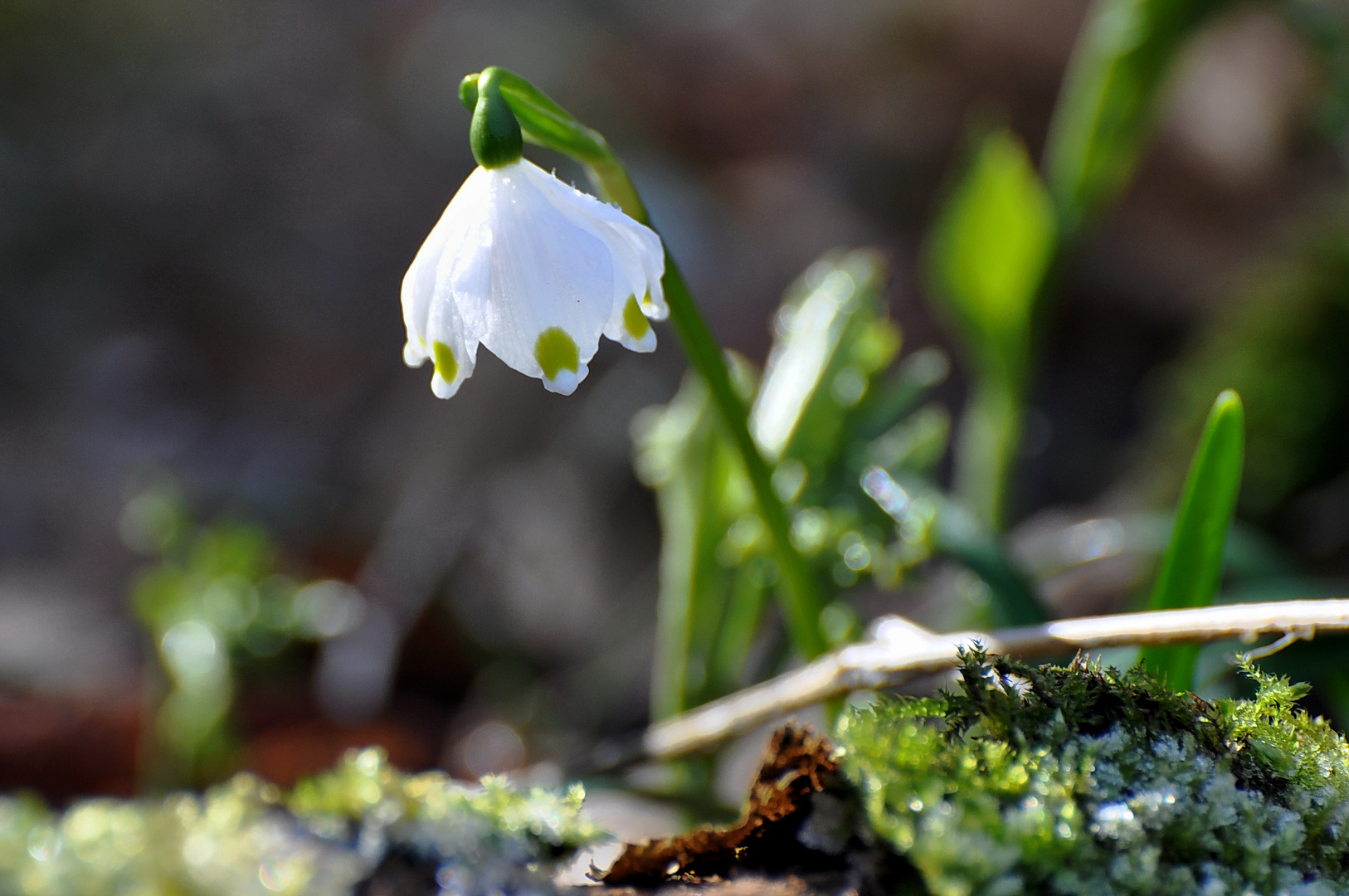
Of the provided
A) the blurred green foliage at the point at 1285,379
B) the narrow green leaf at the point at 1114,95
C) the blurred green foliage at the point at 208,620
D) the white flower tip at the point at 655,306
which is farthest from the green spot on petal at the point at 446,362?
the blurred green foliage at the point at 1285,379

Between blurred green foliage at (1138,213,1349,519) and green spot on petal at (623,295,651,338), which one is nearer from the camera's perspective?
green spot on petal at (623,295,651,338)

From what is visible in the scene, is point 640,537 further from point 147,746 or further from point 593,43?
point 593,43

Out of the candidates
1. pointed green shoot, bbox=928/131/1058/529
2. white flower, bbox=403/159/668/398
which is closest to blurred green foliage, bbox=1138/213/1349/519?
pointed green shoot, bbox=928/131/1058/529

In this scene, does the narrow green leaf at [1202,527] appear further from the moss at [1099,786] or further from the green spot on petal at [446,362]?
the green spot on petal at [446,362]

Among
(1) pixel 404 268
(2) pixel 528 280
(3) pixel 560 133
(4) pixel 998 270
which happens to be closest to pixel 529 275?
(2) pixel 528 280

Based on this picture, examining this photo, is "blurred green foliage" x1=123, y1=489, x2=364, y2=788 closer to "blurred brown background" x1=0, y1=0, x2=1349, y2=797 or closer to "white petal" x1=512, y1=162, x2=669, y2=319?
"blurred brown background" x1=0, y1=0, x2=1349, y2=797
